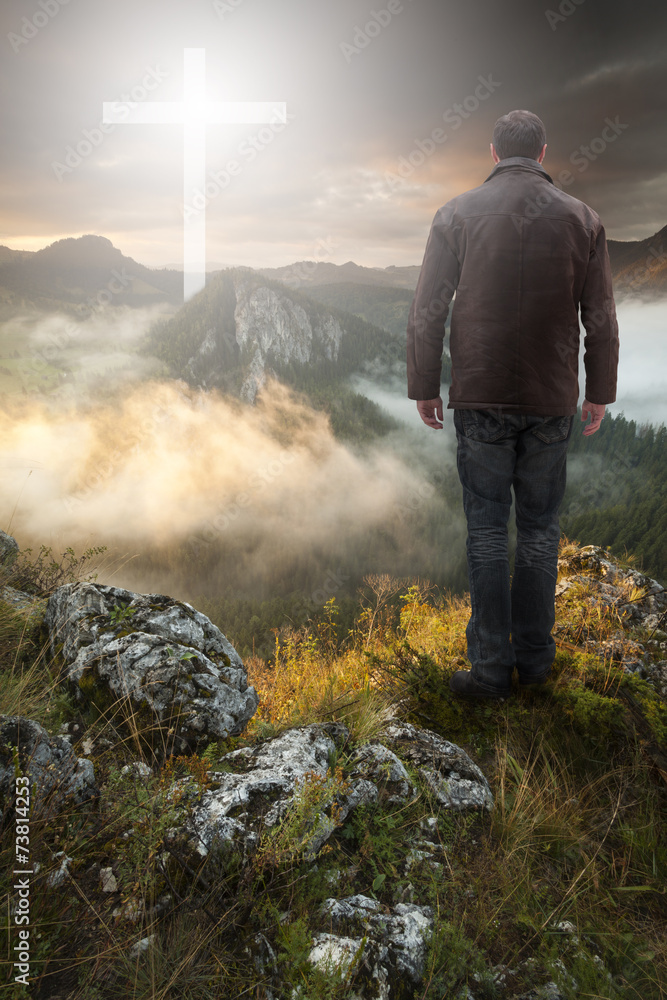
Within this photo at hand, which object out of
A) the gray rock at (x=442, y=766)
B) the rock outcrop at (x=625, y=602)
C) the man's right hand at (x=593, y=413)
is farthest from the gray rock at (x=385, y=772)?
the man's right hand at (x=593, y=413)

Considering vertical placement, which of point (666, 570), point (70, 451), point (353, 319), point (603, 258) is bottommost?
point (666, 570)

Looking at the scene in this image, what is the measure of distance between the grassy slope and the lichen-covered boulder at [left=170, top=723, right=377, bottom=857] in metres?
0.05

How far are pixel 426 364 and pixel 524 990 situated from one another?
2.67 meters

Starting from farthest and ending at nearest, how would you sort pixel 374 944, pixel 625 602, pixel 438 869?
pixel 625 602 → pixel 438 869 → pixel 374 944

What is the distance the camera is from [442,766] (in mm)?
2211

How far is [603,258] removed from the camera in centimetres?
256

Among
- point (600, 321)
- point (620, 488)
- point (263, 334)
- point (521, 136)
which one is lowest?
point (620, 488)

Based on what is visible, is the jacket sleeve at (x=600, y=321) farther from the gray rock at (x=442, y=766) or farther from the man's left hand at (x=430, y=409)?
the gray rock at (x=442, y=766)

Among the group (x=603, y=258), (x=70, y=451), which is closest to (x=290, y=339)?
(x=70, y=451)

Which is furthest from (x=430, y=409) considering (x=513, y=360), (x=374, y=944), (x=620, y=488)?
(x=620, y=488)

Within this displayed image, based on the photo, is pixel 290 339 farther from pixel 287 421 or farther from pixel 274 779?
pixel 274 779

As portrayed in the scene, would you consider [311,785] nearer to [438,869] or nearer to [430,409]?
[438,869]

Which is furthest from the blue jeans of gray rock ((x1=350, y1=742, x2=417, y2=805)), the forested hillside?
the forested hillside

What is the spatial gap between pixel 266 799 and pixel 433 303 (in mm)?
2621
